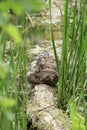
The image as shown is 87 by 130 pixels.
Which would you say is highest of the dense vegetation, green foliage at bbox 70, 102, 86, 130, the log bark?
the dense vegetation

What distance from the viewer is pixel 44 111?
2025 millimetres

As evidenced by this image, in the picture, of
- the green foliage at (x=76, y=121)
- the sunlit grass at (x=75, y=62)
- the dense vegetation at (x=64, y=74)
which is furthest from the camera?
the sunlit grass at (x=75, y=62)

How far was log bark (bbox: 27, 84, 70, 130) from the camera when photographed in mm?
1862

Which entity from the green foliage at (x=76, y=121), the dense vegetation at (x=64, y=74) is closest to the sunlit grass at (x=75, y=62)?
the dense vegetation at (x=64, y=74)

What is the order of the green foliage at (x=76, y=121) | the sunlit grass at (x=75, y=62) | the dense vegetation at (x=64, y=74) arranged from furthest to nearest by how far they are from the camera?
the sunlit grass at (x=75, y=62), the green foliage at (x=76, y=121), the dense vegetation at (x=64, y=74)

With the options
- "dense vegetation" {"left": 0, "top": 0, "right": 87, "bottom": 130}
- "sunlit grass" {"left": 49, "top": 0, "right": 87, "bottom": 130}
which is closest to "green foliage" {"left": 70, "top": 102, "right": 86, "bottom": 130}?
"dense vegetation" {"left": 0, "top": 0, "right": 87, "bottom": 130}

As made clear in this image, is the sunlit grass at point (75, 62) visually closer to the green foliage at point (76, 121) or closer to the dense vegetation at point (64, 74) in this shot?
the dense vegetation at point (64, 74)

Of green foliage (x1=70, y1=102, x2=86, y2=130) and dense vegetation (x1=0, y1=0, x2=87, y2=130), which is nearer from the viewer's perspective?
dense vegetation (x1=0, y1=0, x2=87, y2=130)

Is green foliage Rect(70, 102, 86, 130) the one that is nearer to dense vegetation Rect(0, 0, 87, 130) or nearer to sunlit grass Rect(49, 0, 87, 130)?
dense vegetation Rect(0, 0, 87, 130)

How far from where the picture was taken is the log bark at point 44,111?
1.86m

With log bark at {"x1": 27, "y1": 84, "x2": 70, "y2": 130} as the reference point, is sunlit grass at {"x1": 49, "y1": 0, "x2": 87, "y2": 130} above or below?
above

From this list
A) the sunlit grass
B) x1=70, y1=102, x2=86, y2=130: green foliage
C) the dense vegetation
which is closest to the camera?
the dense vegetation

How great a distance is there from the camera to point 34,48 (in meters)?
3.63

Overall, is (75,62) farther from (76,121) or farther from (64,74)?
(76,121)
